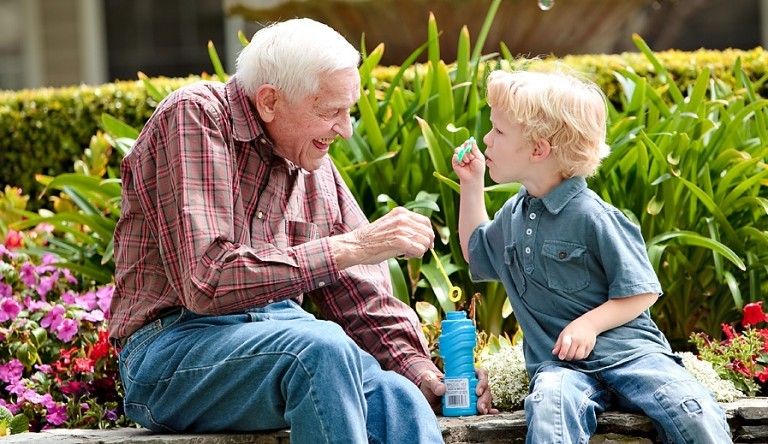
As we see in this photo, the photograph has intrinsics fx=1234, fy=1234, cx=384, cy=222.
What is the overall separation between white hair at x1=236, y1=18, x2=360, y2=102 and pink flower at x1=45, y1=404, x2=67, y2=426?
122cm

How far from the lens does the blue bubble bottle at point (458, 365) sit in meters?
2.98

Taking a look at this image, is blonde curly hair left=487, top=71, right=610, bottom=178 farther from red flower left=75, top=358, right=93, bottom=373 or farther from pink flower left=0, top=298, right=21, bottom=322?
pink flower left=0, top=298, right=21, bottom=322

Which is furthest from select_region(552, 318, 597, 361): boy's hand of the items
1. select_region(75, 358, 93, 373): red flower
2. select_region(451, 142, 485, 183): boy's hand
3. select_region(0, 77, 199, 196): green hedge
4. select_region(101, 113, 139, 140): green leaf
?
select_region(0, 77, 199, 196): green hedge

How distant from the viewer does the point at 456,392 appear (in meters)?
3.00

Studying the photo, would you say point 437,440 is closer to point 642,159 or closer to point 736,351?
point 736,351

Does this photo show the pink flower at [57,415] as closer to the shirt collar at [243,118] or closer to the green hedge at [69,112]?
the shirt collar at [243,118]

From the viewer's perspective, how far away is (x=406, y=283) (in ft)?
12.6

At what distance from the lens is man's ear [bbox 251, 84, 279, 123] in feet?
9.50

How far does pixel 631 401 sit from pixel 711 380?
1.25 ft

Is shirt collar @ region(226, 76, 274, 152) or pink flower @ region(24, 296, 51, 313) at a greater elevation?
shirt collar @ region(226, 76, 274, 152)

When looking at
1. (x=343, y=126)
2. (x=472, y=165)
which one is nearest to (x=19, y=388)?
(x=343, y=126)

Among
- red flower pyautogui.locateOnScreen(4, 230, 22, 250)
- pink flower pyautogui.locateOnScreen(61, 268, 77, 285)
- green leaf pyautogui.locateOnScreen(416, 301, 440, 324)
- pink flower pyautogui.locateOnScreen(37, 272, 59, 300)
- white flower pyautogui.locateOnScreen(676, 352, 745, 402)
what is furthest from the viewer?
red flower pyautogui.locateOnScreen(4, 230, 22, 250)

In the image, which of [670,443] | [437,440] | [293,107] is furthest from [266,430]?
[670,443]

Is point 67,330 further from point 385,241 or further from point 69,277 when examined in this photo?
point 385,241
